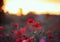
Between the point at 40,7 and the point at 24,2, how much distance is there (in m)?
0.15

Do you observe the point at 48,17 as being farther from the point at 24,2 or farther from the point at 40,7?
the point at 24,2

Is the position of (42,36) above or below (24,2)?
below

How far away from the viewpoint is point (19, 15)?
1281 millimetres

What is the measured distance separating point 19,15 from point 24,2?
0.13 m

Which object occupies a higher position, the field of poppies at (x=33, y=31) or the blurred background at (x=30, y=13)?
the blurred background at (x=30, y=13)

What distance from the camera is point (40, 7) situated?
127 cm

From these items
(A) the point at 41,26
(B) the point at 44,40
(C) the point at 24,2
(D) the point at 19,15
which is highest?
(C) the point at 24,2

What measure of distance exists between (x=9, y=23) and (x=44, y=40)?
360 millimetres

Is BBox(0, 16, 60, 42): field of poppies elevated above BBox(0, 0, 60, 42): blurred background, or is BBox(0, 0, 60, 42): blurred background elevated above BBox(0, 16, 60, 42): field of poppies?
BBox(0, 0, 60, 42): blurred background

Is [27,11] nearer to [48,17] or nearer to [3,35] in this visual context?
[48,17]

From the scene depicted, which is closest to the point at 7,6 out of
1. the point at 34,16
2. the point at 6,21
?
the point at 6,21

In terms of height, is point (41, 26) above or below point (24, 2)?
below

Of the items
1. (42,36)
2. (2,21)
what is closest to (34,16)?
(42,36)

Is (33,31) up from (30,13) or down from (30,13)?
down
